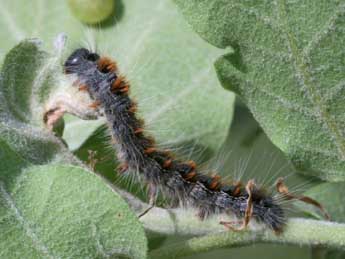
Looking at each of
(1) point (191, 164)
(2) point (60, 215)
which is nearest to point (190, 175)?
(1) point (191, 164)

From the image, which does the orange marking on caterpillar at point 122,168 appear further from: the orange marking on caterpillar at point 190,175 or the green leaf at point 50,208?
the green leaf at point 50,208

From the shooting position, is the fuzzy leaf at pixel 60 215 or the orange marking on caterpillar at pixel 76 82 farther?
the orange marking on caterpillar at pixel 76 82

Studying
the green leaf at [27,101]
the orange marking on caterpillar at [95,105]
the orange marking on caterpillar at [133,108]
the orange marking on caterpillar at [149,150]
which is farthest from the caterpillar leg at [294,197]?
the green leaf at [27,101]

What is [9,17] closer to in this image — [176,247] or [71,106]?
[71,106]

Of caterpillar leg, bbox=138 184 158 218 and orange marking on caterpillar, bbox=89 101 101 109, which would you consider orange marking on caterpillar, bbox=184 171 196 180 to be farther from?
orange marking on caterpillar, bbox=89 101 101 109

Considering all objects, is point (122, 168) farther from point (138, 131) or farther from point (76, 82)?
point (76, 82)

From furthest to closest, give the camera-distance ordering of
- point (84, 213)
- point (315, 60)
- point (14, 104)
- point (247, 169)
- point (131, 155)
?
1. point (247, 169)
2. point (131, 155)
3. point (14, 104)
4. point (315, 60)
5. point (84, 213)

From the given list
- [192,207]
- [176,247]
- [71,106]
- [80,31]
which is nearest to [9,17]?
[80,31]
